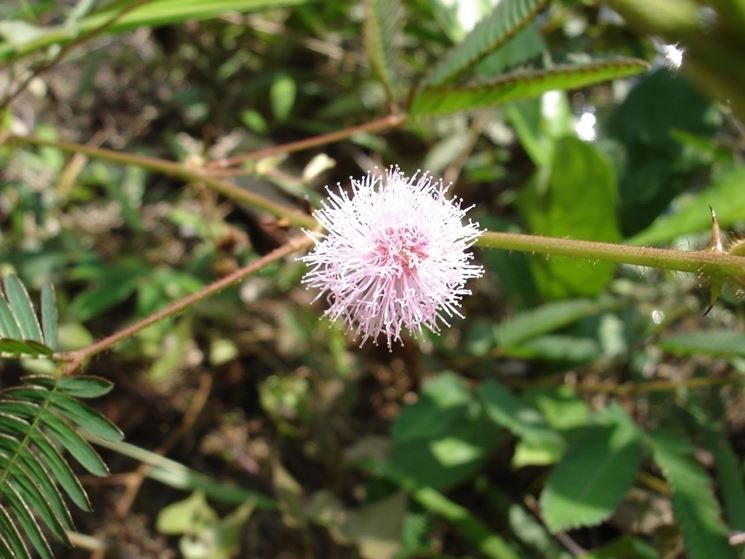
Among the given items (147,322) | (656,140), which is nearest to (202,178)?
(147,322)

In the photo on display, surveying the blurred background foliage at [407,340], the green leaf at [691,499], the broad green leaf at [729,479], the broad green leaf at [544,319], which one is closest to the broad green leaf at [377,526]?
the blurred background foliage at [407,340]

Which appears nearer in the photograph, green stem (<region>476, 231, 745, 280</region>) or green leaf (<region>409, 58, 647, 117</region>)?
green stem (<region>476, 231, 745, 280</region>)

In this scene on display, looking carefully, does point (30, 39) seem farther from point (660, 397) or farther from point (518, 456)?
point (660, 397)

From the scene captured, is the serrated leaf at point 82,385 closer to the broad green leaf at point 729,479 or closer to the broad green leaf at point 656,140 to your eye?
the broad green leaf at point 729,479

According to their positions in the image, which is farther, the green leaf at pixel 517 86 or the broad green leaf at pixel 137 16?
the broad green leaf at pixel 137 16

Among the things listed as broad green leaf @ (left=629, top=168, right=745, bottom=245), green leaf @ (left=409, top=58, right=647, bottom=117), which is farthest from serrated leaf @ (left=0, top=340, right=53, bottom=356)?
broad green leaf @ (left=629, top=168, right=745, bottom=245)

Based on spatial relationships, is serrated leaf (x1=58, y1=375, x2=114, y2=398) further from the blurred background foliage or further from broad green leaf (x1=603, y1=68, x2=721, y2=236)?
broad green leaf (x1=603, y1=68, x2=721, y2=236)

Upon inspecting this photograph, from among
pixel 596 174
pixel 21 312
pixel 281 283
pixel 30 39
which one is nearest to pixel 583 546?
pixel 596 174
